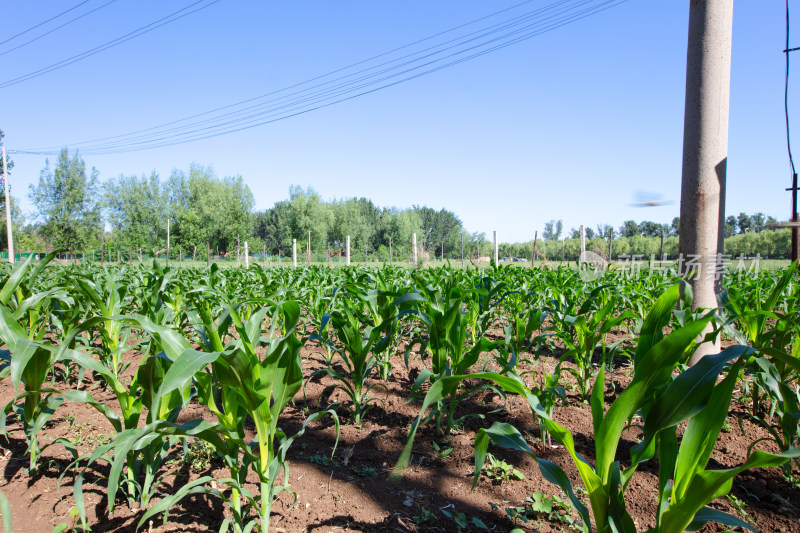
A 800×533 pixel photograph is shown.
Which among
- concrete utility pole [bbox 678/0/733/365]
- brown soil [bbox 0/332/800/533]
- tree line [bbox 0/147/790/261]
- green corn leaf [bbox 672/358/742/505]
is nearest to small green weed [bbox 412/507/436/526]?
brown soil [bbox 0/332/800/533]

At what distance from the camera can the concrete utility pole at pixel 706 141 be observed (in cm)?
290

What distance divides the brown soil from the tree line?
28507 mm

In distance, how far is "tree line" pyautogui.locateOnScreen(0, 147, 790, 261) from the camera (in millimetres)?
32844

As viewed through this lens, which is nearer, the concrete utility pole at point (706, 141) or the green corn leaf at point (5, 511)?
the green corn leaf at point (5, 511)

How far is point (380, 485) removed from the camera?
1.98 metres

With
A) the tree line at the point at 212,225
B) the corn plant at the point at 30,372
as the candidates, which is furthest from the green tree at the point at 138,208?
the corn plant at the point at 30,372

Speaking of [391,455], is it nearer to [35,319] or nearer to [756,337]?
[756,337]

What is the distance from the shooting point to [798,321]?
8.15ft

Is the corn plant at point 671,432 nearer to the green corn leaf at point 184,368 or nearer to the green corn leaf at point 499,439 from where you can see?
the green corn leaf at point 499,439

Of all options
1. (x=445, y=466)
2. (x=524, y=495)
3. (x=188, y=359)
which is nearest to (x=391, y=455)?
(x=445, y=466)

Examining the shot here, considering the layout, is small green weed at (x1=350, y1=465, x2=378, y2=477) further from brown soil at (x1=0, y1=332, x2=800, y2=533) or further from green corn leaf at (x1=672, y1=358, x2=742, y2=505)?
green corn leaf at (x1=672, y1=358, x2=742, y2=505)

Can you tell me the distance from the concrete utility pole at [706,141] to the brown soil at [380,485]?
1.00 meters

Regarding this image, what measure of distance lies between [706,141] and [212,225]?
45397 mm

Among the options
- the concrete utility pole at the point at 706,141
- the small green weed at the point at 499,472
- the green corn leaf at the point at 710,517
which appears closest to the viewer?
the green corn leaf at the point at 710,517
